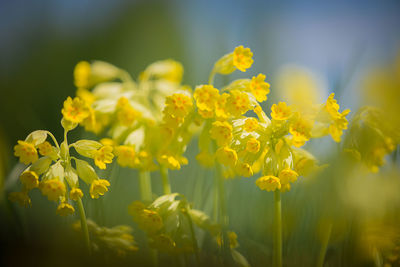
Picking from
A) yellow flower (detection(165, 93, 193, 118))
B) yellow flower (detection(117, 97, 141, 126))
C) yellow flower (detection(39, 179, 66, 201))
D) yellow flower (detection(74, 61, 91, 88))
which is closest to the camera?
yellow flower (detection(39, 179, 66, 201))

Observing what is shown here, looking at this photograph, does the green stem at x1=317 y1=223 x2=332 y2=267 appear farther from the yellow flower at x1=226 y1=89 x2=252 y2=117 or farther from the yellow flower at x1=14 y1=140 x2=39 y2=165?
the yellow flower at x1=14 y1=140 x2=39 y2=165

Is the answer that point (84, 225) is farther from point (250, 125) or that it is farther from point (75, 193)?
point (250, 125)

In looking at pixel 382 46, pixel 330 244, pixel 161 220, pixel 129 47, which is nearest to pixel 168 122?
pixel 161 220

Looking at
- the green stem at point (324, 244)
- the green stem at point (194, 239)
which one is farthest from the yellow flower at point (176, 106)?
the green stem at point (324, 244)

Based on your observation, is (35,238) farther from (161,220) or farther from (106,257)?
(161,220)

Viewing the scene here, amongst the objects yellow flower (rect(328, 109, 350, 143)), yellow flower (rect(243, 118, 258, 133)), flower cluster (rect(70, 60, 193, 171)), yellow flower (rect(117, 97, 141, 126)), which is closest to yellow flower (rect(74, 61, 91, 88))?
flower cluster (rect(70, 60, 193, 171))

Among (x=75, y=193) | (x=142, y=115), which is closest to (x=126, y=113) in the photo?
(x=142, y=115)

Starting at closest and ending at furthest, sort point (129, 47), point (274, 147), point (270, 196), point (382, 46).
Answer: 1. point (274, 147)
2. point (270, 196)
3. point (382, 46)
4. point (129, 47)
